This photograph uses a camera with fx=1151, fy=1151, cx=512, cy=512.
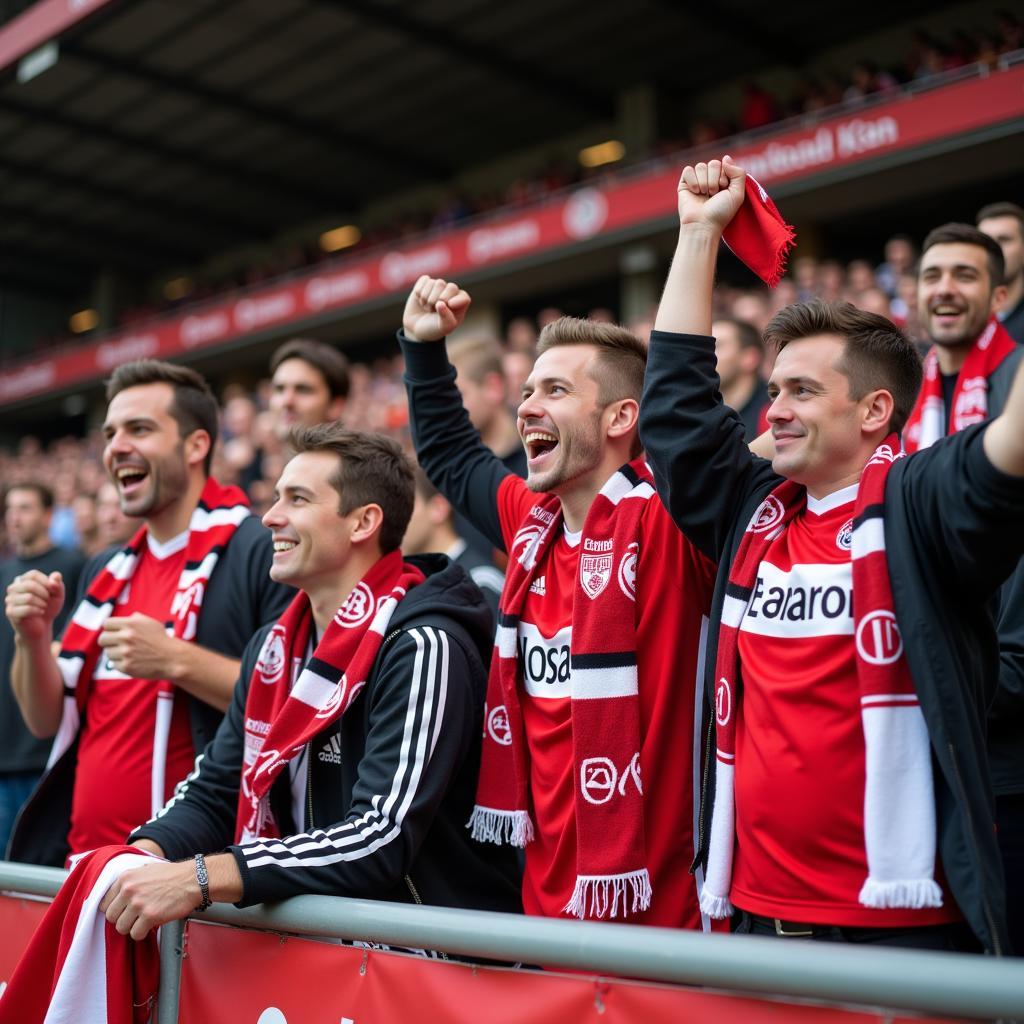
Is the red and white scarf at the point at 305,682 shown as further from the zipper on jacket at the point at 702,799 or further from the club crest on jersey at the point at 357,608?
the zipper on jacket at the point at 702,799

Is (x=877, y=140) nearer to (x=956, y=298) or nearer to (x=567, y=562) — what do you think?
(x=956, y=298)

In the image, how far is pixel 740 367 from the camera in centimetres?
467

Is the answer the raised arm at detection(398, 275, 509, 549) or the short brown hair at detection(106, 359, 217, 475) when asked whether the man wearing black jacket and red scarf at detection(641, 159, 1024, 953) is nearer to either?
the raised arm at detection(398, 275, 509, 549)

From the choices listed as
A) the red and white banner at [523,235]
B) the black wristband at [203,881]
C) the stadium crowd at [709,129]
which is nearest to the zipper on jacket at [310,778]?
the black wristband at [203,881]

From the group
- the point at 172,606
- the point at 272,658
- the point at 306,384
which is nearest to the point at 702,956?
the point at 272,658

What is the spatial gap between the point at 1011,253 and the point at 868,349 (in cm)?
262

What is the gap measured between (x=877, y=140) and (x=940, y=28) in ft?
12.6

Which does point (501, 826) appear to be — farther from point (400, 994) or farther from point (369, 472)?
point (369, 472)

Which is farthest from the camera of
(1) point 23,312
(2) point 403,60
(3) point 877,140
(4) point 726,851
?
(1) point 23,312

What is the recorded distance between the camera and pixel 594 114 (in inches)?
795

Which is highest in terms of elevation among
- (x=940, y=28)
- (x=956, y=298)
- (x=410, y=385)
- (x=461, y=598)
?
(x=940, y=28)

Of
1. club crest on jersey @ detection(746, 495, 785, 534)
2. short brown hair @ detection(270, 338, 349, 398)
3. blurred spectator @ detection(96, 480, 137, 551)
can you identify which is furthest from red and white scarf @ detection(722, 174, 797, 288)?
blurred spectator @ detection(96, 480, 137, 551)

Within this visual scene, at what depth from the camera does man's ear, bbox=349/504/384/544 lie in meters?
3.08

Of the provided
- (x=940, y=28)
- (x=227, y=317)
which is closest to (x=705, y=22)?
(x=940, y=28)
